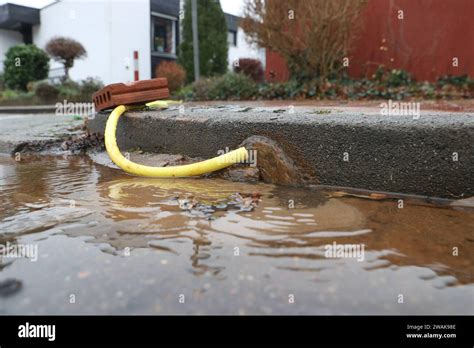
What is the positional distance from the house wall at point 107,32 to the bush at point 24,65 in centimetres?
195

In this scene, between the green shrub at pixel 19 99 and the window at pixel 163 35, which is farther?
→ the window at pixel 163 35

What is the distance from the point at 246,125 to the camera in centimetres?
313

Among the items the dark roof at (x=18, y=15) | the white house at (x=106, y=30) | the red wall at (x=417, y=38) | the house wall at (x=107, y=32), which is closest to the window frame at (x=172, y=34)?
the white house at (x=106, y=30)

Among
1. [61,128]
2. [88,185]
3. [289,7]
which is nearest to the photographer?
[88,185]

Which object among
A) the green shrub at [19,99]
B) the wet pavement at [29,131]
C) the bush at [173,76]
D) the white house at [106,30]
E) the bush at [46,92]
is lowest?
the wet pavement at [29,131]

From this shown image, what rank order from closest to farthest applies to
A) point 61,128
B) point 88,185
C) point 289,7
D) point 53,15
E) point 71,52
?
point 88,185 → point 61,128 → point 289,7 → point 71,52 → point 53,15

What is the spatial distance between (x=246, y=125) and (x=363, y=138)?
90cm

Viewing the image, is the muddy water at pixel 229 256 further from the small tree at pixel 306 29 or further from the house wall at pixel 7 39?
the house wall at pixel 7 39

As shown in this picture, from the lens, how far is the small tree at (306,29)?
24.0 feet

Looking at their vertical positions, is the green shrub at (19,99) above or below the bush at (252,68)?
below

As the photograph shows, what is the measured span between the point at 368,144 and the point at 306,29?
5567 millimetres

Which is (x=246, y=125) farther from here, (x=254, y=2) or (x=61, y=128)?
(x=254, y=2)

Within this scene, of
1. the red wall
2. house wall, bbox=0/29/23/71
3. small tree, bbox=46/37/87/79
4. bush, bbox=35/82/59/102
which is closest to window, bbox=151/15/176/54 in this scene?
small tree, bbox=46/37/87/79

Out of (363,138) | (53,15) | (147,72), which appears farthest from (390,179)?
(53,15)
